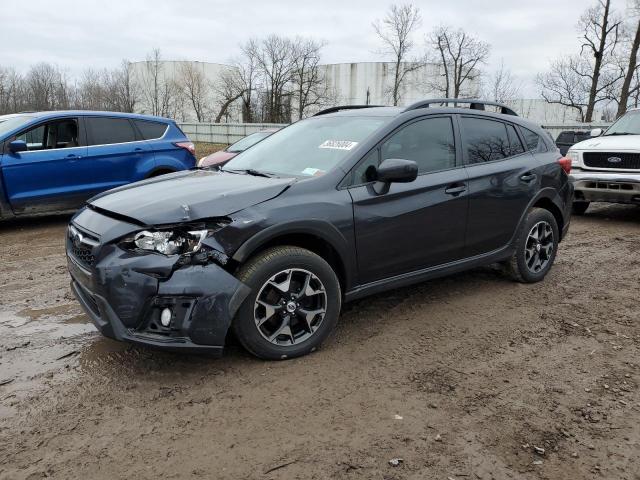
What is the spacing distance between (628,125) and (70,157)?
928cm

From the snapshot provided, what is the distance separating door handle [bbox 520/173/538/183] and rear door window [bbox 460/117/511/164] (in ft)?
0.79

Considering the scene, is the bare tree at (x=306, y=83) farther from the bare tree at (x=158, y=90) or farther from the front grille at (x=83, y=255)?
the front grille at (x=83, y=255)

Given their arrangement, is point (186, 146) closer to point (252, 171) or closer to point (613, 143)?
point (252, 171)

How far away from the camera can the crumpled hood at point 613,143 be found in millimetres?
8305

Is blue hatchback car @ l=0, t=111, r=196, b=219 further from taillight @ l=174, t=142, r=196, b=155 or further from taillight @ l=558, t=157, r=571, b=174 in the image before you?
taillight @ l=558, t=157, r=571, b=174

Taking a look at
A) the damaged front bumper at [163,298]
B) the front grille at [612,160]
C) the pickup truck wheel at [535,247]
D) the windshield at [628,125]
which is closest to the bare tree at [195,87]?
the windshield at [628,125]

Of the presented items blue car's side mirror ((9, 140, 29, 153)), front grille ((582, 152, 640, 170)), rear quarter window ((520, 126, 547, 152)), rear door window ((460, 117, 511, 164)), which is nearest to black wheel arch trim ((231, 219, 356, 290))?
rear door window ((460, 117, 511, 164))

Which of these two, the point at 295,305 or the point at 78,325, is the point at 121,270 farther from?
the point at 78,325

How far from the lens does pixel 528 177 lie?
4902mm

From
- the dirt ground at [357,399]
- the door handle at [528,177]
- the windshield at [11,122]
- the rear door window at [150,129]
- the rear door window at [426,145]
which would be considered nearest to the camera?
the dirt ground at [357,399]

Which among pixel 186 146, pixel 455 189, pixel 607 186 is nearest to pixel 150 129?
pixel 186 146

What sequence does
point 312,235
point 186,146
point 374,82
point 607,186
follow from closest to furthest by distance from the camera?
point 312,235, point 607,186, point 186,146, point 374,82

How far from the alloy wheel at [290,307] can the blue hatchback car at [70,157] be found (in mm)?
5590

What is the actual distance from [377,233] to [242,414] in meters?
1.58
